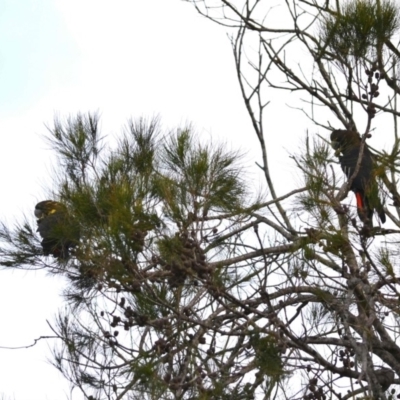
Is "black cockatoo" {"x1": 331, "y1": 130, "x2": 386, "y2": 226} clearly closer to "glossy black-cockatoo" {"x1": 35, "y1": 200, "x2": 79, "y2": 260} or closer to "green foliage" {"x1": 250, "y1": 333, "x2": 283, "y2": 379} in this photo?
"green foliage" {"x1": 250, "y1": 333, "x2": 283, "y2": 379}

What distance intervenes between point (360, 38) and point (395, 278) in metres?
1.05

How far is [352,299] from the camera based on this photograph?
3191 millimetres

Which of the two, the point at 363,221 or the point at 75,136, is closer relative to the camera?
the point at 363,221

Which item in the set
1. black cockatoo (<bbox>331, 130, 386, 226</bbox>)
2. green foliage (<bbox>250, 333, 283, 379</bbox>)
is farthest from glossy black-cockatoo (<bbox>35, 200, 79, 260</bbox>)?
black cockatoo (<bbox>331, 130, 386, 226</bbox>)

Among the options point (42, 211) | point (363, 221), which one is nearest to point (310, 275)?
point (363, 221)

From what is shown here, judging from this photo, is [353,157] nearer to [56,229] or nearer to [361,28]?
A: [361,28]

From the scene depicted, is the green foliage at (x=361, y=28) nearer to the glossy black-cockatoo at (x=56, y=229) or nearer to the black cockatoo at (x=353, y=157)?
the black cockatoo at (x=353, y=157)

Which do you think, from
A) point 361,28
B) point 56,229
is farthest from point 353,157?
point 56,229

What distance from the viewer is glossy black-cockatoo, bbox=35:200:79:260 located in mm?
3385

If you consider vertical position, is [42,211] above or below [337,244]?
above

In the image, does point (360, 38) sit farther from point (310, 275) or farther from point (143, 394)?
point (143, 394)

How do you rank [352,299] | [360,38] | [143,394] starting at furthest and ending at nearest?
[360,38] < [352,299] < [143,394]

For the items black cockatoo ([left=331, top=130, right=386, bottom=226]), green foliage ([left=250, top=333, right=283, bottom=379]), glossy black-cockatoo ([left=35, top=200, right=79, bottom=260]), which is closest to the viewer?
green foliage ([left=250, top=333, right=283, bottom=379])

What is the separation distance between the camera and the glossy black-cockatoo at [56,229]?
3385 mm
